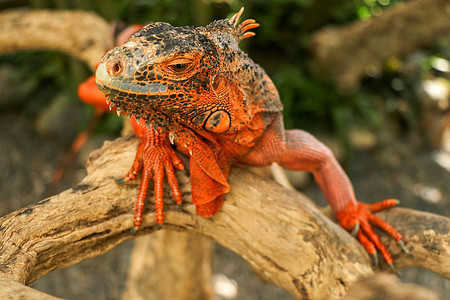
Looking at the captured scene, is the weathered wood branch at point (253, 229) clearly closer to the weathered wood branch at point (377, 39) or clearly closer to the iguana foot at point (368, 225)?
the iguana foot at point (368, 225)

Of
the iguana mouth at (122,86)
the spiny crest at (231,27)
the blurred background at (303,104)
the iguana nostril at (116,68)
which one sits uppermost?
the spiny crest at (231,27)

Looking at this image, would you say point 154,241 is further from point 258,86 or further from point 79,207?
point 258,86

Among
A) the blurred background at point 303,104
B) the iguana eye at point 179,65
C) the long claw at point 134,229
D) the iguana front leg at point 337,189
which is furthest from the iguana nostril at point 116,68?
the blurred background at point 303,104

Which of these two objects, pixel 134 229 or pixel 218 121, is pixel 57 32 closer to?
pixel 134 229

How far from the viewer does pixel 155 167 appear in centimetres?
211

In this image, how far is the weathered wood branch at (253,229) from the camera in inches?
78.4

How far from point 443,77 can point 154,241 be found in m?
6.68

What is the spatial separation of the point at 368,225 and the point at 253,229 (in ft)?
2.57

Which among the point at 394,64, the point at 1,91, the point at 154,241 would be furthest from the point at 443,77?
the point at 1,91

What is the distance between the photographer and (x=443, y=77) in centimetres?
751

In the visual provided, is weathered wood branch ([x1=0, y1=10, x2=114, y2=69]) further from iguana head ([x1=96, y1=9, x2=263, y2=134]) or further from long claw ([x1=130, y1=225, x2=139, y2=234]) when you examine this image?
iguana head ([x1=96, y1=9, x2=263, y2=134])

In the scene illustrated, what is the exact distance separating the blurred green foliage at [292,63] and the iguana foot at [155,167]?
13.1 ft

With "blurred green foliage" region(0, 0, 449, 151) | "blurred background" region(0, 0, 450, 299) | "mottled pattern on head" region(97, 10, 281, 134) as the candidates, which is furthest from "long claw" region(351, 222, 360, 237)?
"blurred green foliage" region(0, 0, 449, 151)

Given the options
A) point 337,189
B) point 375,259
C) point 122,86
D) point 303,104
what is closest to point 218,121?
point 122,86
